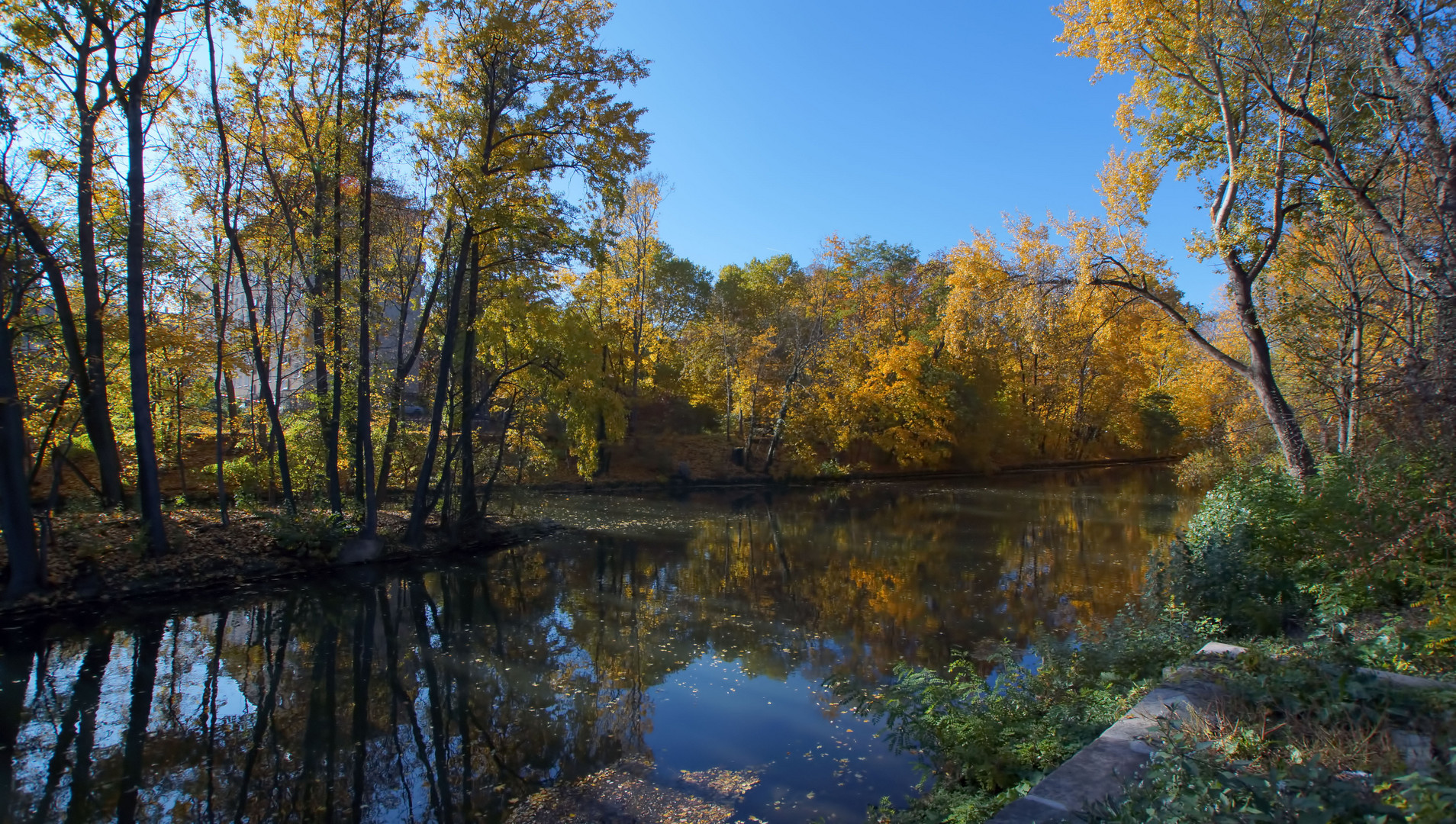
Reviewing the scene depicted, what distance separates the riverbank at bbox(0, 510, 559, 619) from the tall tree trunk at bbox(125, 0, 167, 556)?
46 centimetres

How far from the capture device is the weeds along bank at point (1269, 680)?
2861 mm

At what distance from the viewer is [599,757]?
597cm

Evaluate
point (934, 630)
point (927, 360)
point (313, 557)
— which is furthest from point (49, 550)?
point (927, 360)

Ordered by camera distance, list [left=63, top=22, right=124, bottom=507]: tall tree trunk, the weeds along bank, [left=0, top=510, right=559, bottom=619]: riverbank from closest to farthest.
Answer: the weeds along bank
[left=0, top=510, right=559, bottom=619]: riverbank
[left=63, top=22, right=124, bottom=507]: tall tree trunk

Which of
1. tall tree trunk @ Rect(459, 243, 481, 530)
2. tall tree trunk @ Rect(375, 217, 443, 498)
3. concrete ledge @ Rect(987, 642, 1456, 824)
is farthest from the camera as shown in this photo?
tall tree trunk @ Rect(459, 243, 481, 530)

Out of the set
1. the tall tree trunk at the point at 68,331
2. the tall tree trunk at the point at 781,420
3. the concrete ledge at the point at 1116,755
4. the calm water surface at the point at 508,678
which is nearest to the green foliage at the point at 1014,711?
the concrete ledge at the point at 1116,755

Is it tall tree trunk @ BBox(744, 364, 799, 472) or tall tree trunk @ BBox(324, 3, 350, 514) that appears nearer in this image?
tall tree trunk @ BBox(324, 3, 350, 514)

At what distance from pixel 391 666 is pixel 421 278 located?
11237 millimetres

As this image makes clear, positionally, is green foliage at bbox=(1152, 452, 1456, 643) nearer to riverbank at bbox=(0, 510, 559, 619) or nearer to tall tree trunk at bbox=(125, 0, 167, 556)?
riverbank at bbox=(0, 510, 559, 619)

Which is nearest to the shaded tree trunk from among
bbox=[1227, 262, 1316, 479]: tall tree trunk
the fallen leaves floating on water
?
the fallen leaves floating on water

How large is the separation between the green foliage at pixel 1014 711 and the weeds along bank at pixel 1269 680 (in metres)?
0.01

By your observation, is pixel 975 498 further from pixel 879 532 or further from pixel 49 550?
pixel 49 550

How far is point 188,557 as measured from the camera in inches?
468

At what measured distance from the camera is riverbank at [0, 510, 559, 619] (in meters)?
10.5
